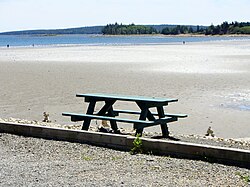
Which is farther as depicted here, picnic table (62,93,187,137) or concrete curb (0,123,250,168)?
picnic table (62,93,187,137)

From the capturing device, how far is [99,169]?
22.5 feet

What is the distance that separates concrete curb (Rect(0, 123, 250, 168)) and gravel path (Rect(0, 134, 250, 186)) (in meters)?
0.14

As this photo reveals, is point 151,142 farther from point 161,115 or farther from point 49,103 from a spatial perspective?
point 49,103

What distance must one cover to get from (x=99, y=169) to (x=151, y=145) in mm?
1143

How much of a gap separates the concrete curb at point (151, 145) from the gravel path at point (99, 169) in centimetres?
14

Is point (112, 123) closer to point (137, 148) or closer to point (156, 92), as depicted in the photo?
point (137, 148)

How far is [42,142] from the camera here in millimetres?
8625

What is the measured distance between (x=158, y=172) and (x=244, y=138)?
4.44 m

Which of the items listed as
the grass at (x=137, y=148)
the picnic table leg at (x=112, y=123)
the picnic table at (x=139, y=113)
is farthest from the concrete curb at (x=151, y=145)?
the picnic table leg at (x=112, y=123)

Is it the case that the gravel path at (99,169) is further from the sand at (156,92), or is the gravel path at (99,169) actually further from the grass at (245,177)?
the sand at (156,92)

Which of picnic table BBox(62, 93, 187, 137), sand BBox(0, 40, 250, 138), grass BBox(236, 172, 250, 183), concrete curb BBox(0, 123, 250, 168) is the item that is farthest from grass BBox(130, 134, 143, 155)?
sand BBox(0, 40, 250, 138)

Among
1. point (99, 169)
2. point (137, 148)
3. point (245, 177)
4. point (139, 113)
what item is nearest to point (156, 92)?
point (139, 113)

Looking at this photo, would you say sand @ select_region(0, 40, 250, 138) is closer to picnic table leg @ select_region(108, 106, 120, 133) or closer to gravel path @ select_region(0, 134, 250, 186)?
picnic table leg @ select_region(108, 106, 120, 133)

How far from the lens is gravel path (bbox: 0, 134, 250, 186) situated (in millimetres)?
6250
